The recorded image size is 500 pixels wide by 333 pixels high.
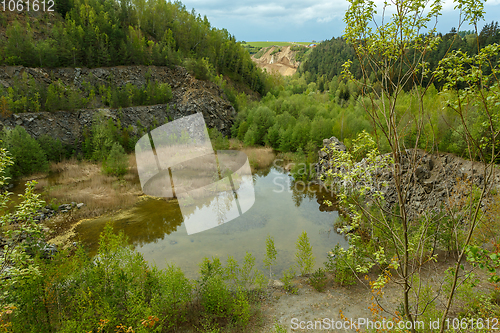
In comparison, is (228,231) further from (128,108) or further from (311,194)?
(128,108)

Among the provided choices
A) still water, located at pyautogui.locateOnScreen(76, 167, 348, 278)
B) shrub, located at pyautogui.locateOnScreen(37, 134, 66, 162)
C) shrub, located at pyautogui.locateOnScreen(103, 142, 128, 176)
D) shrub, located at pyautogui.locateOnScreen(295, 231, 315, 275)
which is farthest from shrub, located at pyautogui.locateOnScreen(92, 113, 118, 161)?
shrub, located at pyautogui.locateOnScreen(295, 231, 315, 275)

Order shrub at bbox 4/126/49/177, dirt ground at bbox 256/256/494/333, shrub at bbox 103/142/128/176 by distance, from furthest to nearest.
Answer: shrub at bbox 103/142/128/176 < shrub at bbox 4/126/49/177 < dirt ground at bbox 256/256/494/333

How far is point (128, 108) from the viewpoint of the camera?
1390 inches

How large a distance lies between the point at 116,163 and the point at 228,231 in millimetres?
15449

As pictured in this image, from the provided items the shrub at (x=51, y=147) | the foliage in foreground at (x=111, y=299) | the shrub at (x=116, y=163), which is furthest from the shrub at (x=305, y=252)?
the shrub at (x=51, y=147)

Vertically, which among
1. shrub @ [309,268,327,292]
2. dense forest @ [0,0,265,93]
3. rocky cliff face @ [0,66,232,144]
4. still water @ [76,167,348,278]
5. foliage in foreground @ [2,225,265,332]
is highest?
dense forest @ [0,0,265,93]

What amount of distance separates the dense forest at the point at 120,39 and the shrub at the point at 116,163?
57.2ft

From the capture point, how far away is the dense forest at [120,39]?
31109 mm

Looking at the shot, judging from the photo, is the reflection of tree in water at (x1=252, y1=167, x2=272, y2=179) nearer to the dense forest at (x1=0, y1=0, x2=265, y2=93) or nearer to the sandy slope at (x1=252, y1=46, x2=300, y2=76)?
the dense forest at (x1=0, y1=0, x2=265, y2=93)

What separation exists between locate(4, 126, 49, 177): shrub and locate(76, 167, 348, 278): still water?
39.0 feet

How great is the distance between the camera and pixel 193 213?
66.4 ft

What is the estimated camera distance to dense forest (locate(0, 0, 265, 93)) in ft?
102

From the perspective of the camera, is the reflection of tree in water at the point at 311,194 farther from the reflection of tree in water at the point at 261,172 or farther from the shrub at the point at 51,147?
the shrub at the point at 51,147

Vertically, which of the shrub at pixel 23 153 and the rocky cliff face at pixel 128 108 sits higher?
the rocky cliff face at pixel 128 108
